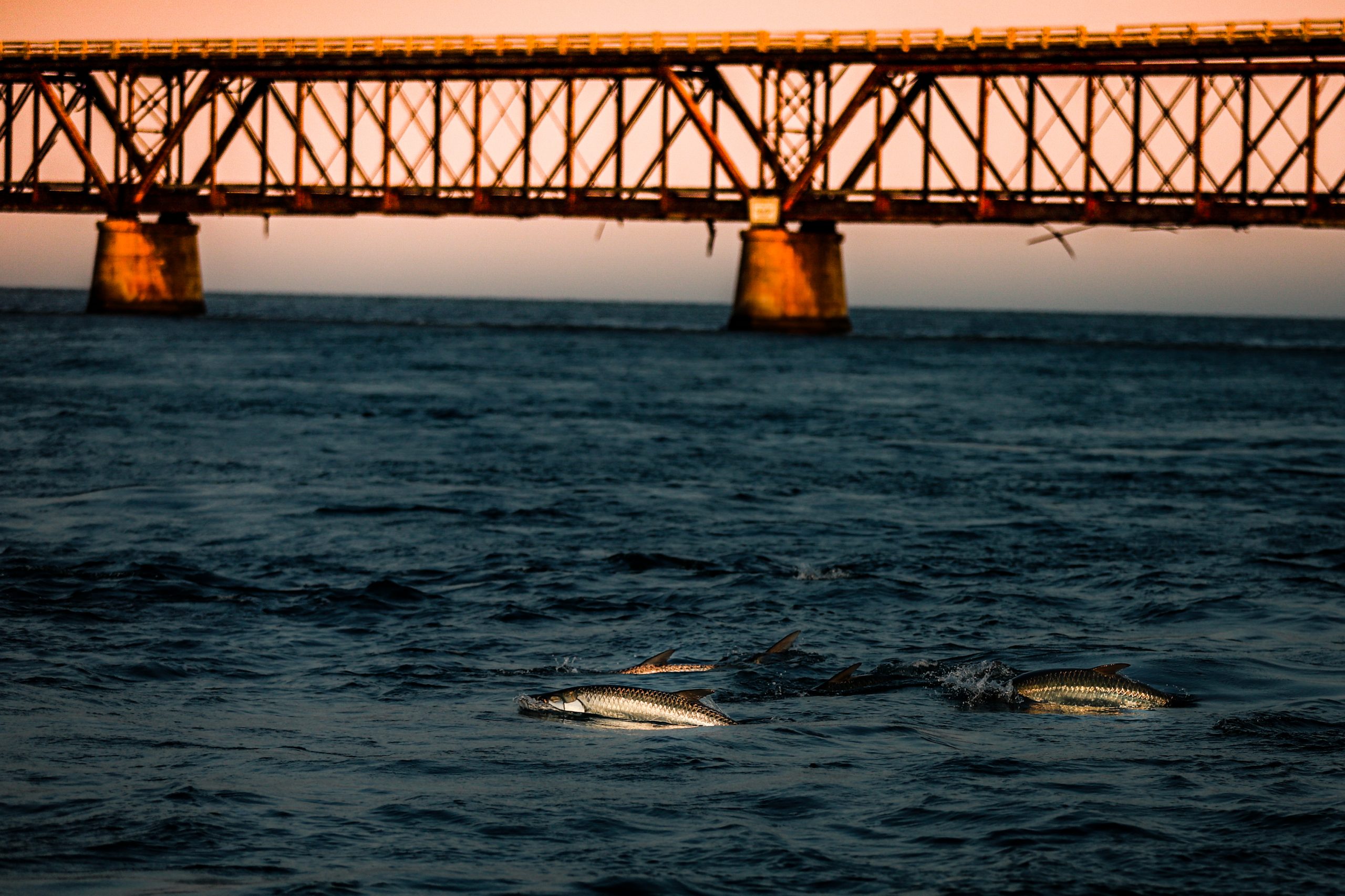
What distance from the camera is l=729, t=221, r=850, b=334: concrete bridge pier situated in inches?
2650

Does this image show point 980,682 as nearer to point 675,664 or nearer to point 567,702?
point 675,664

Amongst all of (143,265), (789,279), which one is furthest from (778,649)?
(143,265)

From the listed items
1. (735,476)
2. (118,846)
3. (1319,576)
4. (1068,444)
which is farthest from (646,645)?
(1068,444)

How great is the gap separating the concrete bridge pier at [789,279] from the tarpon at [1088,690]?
191 feet

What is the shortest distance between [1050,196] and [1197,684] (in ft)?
181

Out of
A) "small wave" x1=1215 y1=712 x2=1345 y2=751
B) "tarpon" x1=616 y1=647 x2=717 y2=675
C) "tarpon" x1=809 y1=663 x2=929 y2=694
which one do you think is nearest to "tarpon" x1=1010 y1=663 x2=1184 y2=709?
"small wave" x1=1215 y1=712 x2=1345 y2=751

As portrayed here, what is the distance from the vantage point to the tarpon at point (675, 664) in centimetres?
1004

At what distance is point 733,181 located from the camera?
67.9 meters

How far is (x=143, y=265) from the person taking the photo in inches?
3113

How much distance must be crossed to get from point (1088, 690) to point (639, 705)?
2707 millimetres

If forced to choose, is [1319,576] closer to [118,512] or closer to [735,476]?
[735,476]

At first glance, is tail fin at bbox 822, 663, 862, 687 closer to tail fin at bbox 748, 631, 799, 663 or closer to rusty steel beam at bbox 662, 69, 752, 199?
tail fin at bbox 748, 631, 799, 663

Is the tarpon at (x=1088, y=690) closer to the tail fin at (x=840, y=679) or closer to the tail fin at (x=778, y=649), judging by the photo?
the tail fin at (x=840, y=679)

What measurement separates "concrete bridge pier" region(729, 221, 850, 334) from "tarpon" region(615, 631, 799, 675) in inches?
2256
